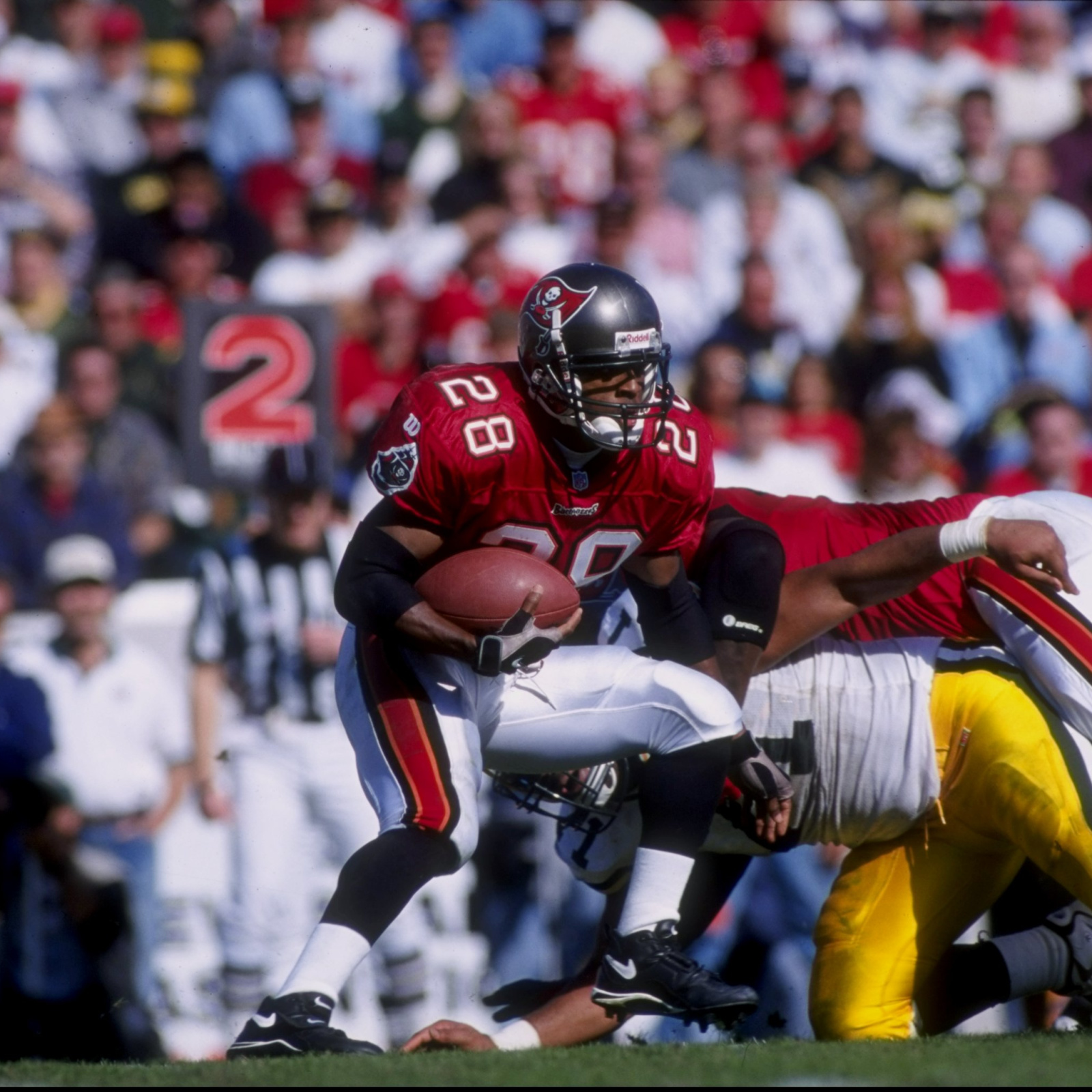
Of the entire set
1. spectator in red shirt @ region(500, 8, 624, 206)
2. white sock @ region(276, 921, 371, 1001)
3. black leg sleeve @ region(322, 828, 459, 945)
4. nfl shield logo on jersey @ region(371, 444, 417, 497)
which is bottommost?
white sock @ region(276, 921, 371, 1001)

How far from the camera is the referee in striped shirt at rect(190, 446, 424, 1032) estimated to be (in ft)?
19.2

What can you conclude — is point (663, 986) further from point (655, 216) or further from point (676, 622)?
point (655, 216)

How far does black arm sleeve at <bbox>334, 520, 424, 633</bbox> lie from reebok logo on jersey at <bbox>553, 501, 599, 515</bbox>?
1.05 feet

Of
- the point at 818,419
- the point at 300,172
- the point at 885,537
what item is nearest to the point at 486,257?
the point at 300,172

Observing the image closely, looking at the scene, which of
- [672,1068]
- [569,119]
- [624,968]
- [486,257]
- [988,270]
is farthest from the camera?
[569,119]

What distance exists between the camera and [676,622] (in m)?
4.22

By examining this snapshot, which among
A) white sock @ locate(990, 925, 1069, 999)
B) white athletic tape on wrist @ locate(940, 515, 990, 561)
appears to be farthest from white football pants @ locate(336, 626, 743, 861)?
white sock @ locate(990, 925, 1069, 999)

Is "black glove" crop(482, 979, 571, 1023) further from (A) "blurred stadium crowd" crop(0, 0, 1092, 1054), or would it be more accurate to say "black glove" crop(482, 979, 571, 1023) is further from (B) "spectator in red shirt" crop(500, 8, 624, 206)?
(B) "spectator in red shirt" crop(500, 8, 624, 206)

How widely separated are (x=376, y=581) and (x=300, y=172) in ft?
16.9

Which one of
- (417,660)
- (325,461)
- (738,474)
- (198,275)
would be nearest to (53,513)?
(325,461)

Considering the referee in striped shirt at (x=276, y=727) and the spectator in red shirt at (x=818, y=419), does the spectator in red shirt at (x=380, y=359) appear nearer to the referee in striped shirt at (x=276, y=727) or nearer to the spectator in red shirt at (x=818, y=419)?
the referee in striped shirt at (x=276, y=727)

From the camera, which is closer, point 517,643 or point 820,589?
point 517,643

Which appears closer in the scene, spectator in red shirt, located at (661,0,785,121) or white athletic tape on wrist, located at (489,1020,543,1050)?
white athletic tape on wrist, located at (489,1020,543,1050)

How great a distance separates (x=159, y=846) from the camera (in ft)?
19.8
